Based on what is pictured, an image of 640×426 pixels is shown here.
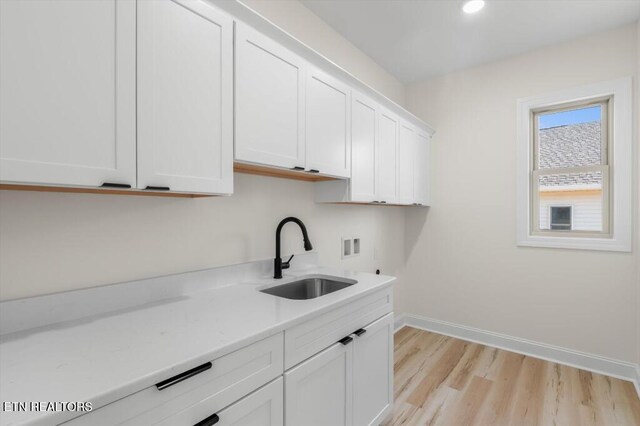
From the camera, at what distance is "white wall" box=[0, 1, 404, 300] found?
3.47 feet

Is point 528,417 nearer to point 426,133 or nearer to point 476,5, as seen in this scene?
point 426,133

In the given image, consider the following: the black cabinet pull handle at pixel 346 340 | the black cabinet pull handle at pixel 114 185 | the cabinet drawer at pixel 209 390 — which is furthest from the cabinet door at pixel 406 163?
the black cabinet pull handle at pixel 114 185

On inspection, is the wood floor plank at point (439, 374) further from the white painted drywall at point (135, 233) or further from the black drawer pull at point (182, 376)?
the black drawer pull at point (182, 376)

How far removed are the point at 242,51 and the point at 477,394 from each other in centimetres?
263

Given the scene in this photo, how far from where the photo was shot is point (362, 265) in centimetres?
281

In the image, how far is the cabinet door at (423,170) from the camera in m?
3.04

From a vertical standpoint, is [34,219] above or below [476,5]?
below

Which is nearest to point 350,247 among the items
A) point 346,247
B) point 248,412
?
point 346,247

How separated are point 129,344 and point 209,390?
0.28m

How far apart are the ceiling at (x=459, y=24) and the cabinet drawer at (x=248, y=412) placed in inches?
95.0

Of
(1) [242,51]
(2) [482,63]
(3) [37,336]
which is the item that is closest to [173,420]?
(3) [37,336]

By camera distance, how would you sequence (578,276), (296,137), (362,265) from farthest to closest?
(362,265) < (578,276) < (296,137)

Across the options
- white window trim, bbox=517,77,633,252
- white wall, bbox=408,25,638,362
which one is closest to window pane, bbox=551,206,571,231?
white window trim, bbox=517,77,633,252

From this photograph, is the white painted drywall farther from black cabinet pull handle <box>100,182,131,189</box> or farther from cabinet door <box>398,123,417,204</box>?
cabinet door <box>398,123,417,204</box>
